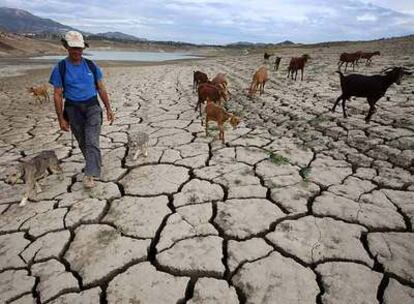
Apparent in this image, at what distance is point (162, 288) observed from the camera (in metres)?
2.55

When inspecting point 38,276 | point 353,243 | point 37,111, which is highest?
point 353,243

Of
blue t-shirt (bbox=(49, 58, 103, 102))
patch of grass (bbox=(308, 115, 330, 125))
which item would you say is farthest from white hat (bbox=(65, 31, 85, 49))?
patch of grass (bbox=(308, 115, 330, 125))

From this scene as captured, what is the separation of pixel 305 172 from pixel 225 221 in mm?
1548

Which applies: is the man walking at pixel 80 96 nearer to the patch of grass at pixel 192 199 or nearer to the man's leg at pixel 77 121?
the man's leg at pixel 77 121

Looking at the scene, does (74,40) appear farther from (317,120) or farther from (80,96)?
(317,120)

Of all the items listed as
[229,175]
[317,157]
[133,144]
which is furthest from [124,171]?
[317,157]

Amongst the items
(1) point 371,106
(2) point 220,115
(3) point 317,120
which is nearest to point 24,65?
(2) point 220,115

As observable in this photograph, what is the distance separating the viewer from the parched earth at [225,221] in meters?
2.56

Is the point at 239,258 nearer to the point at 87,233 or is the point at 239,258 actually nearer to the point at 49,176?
the point at 87,233

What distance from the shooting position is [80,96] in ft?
12.4

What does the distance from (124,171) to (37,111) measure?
5439 millimetres

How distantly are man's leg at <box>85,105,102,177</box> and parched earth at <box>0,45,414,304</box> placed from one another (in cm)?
26

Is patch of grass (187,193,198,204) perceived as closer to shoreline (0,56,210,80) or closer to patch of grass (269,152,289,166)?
patch of grass (269,152,289,166)

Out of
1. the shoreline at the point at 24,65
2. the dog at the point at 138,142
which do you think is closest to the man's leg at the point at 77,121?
the dog at the point at 138,142
